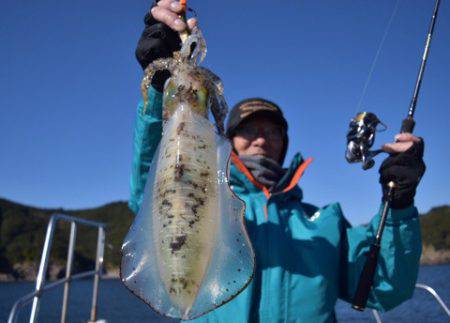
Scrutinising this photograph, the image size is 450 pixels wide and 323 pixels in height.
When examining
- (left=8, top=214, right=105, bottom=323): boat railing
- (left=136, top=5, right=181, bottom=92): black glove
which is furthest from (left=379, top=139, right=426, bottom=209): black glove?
(left=8, top=214, right=105, bottom=323): boat railing

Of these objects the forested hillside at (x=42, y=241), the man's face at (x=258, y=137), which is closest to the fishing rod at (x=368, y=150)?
the man's face at (x=258, y=137)

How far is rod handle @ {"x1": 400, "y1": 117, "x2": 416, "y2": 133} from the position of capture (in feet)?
13.4

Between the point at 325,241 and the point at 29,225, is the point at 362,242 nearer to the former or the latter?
the point at 325,241

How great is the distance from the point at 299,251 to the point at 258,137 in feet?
4.06

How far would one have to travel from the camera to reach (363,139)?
12.8 ft

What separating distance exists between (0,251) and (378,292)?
5333 inches

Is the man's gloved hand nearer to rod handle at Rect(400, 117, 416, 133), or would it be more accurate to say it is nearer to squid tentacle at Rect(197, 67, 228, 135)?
squid tentacle at Rect(197, 67, 228, 135)

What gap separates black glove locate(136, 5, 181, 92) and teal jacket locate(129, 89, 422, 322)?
0.50 feet

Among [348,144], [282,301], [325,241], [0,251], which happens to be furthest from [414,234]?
[0,251]

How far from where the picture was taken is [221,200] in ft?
7.18

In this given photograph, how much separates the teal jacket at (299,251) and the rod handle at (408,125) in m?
0.96

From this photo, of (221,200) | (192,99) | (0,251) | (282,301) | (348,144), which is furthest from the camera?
(0,251)

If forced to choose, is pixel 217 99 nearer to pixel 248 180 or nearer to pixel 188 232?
pixel 188 232

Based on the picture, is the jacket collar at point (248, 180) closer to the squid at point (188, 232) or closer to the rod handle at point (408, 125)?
the rod handle at point (408, 125)
